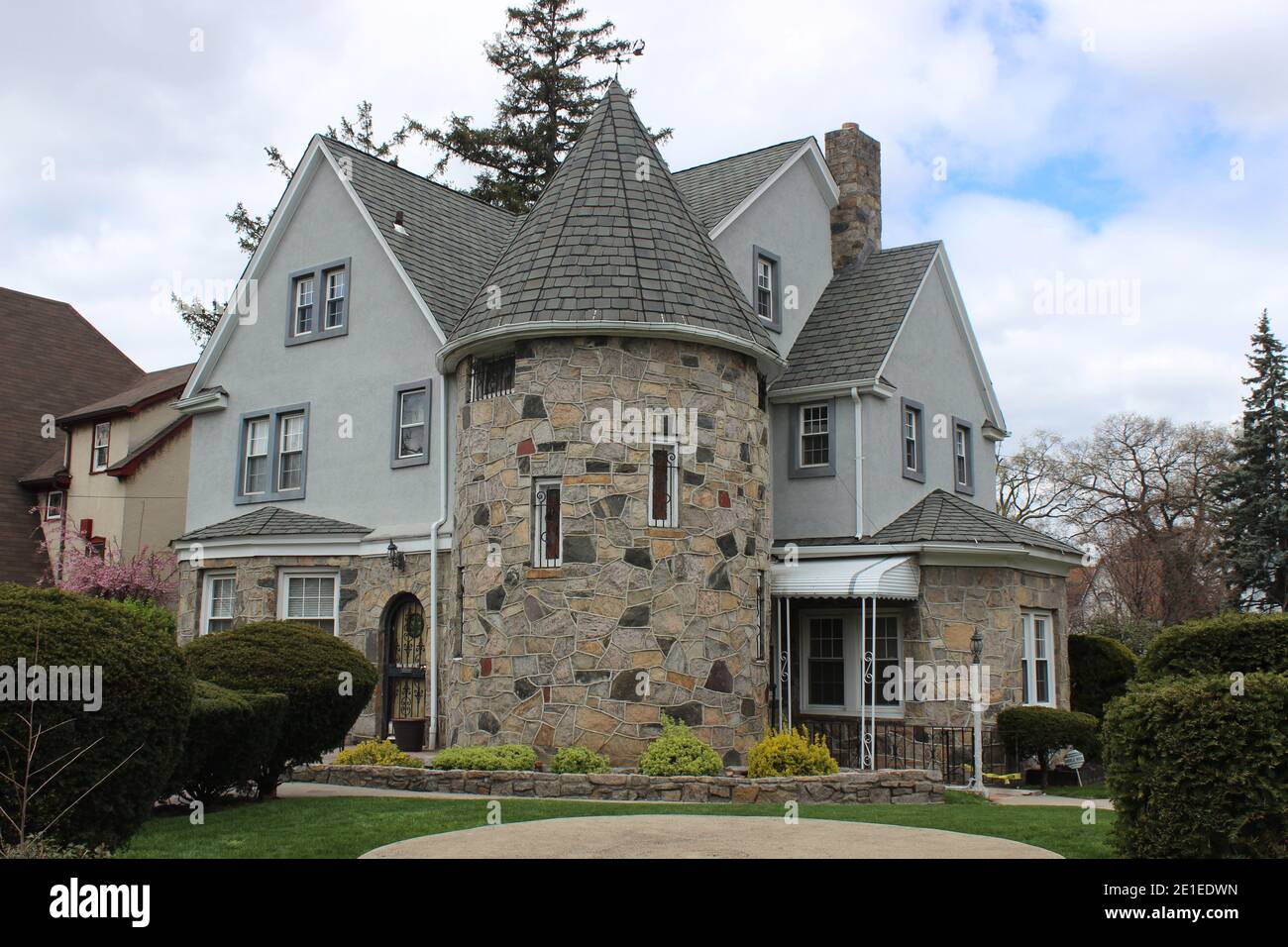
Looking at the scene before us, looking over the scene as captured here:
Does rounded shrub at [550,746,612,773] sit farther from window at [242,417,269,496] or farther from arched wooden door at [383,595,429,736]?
window at [242,417,269,496]

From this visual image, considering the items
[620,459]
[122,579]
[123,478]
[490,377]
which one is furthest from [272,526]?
[123,478]

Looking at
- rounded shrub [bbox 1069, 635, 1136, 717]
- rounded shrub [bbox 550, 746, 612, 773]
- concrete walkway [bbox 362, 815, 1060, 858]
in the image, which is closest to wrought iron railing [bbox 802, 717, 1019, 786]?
rounded shrub [bbox 1069, 635, 1136, 717]

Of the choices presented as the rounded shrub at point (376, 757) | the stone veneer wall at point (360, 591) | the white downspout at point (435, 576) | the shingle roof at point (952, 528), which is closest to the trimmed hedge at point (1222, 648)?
the shingle roof at point (952, 528)

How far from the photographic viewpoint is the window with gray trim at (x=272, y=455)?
22.9 metres

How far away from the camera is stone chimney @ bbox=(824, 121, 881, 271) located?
2542 centimetres

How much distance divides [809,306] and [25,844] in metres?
18.6

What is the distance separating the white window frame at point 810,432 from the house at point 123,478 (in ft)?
57.0

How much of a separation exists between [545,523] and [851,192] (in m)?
12.7

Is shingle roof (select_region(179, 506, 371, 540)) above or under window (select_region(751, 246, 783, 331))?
under

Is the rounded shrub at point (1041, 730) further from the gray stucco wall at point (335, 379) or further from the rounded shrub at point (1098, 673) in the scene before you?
the gray stucco wall at point (335, 379)

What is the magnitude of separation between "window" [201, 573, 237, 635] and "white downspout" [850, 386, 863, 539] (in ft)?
37.5

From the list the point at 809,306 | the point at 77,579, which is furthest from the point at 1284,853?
the point at 77,579
